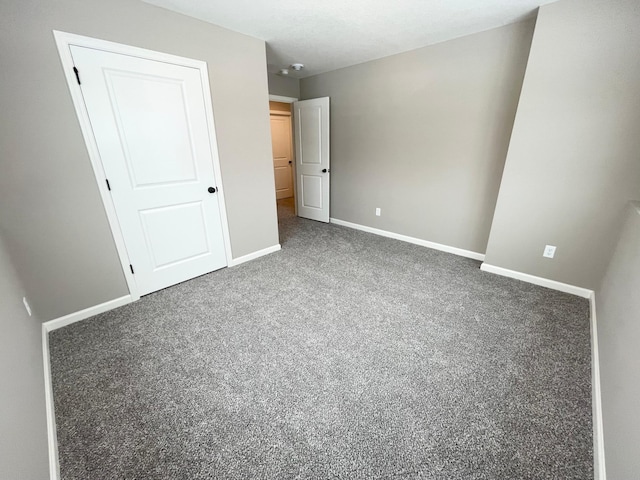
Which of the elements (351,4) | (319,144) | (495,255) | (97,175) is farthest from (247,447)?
(319,144)

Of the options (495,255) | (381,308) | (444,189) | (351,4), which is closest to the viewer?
(351,4)

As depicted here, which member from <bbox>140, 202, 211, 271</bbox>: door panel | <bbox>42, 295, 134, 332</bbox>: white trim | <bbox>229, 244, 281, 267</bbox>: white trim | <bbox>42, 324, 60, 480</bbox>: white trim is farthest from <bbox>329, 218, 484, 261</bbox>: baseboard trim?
<bbox>42, 324, 60, 480</bbox>: white trim

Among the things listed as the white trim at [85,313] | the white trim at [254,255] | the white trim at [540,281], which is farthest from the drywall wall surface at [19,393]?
the white trim at [540,281]

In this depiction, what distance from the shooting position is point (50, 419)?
124 cm

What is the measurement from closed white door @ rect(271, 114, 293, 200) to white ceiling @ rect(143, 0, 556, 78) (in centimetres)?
320

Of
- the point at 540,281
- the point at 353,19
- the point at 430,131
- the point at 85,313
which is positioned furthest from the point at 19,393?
the point at 430,131

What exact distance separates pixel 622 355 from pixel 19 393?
2603mm

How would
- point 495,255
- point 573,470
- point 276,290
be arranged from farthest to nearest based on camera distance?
1. point 495,255
2. point 276,290
3. point 573,470

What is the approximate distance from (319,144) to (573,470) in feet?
13.5

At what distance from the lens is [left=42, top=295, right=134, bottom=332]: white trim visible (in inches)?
75.7

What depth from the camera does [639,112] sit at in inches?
72.7

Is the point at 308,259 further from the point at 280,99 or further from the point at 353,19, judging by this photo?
the point at 280,99

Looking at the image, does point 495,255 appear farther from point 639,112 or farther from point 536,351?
point 639,112

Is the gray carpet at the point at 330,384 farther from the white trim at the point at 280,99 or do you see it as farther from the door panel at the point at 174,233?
the white trim at the point at 280,99
